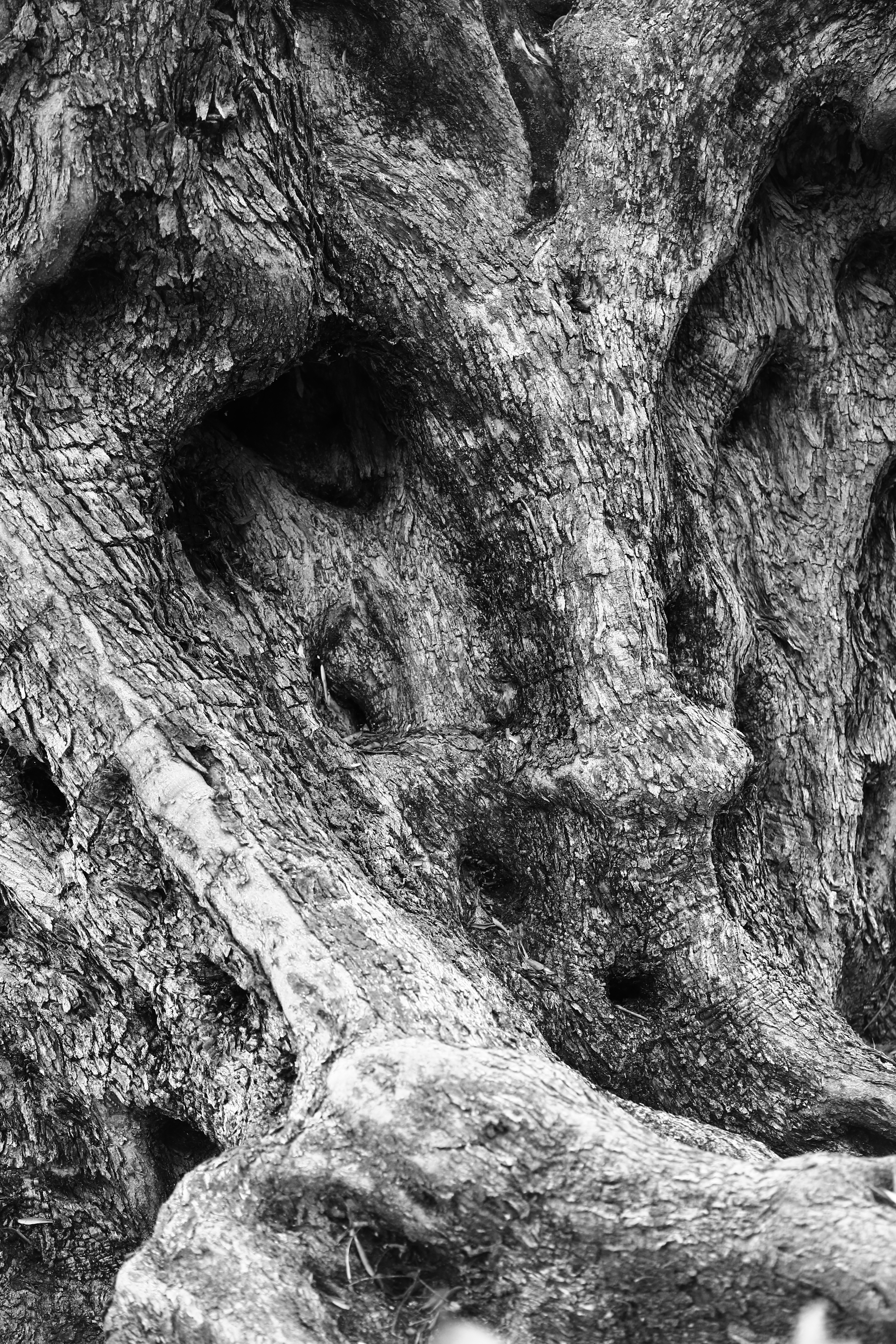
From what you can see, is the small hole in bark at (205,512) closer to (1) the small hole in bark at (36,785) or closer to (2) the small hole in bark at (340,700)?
(2) the small hole in bark at (340,700)

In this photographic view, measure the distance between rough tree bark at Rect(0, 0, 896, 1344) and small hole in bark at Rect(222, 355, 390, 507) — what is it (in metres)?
0.02

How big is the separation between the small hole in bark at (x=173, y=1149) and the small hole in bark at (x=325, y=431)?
2029mm

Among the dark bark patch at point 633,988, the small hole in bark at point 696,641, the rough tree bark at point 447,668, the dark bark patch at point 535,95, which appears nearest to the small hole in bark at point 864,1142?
the rough tree bark at point 447,668

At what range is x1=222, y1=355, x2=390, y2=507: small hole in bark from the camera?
366 centimetres

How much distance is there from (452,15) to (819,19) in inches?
47.4

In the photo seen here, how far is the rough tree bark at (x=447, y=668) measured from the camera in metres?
2.24

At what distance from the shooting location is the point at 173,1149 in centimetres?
310

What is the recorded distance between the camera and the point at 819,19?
3535 millimetres

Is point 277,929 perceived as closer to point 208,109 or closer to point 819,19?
point 208,109

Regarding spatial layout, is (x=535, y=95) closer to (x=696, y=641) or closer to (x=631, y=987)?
(x=696, y=641)

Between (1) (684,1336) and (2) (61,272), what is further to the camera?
(2) (61,272)

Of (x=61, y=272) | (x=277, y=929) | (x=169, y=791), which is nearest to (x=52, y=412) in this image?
(x=61, y=272)

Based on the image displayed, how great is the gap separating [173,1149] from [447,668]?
→ 166 centimetres

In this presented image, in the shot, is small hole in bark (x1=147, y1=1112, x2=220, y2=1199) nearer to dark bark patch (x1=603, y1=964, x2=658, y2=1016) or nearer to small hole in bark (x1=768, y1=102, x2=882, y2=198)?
dark bark patch (x1=603, y1=964, x2=658, y2=1016)
